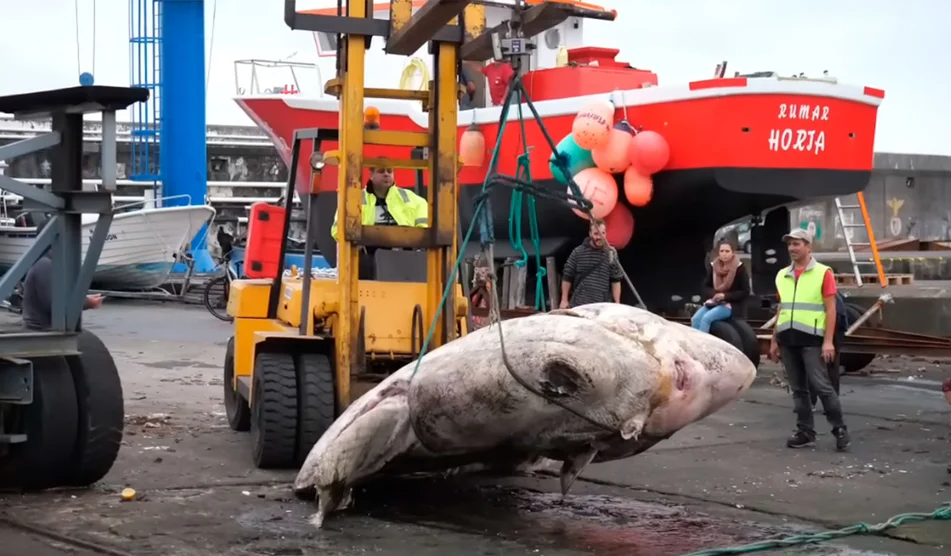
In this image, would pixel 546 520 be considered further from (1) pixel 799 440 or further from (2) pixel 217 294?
(2) pixel 217 294

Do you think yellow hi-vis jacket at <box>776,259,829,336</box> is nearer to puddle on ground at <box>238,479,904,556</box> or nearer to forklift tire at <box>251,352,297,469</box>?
puddle on ground at <box>238,479,904,556</box>

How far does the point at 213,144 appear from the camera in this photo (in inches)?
1185

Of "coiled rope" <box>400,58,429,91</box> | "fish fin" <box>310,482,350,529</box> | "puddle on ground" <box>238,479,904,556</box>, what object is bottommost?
"puddle on ground" <box>238,479,904,556</box>

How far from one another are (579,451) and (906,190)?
23443 mm

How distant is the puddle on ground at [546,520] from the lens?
6.24m

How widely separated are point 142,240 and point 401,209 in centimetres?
1596

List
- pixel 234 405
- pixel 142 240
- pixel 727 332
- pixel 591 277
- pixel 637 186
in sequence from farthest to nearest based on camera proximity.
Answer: pixel 142 240 → pixel 637 186 → pixel 727 332 → pixel 591 277 → pixel 234 405

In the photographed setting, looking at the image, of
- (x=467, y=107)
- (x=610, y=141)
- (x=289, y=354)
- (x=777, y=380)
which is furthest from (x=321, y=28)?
(x=467, y=107)

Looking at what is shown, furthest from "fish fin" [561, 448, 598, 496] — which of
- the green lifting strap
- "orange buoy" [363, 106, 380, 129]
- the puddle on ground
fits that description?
"orange buoy" [363, 106, 380, 129]

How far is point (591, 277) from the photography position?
1179 centimetres

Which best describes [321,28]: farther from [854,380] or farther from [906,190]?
[906,190]

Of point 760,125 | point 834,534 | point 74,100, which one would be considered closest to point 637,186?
point 760,125

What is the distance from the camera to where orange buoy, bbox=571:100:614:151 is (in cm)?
1373

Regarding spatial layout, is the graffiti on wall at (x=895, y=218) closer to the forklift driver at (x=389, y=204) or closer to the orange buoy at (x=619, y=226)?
the orange buoy at (x=619, y=226)
